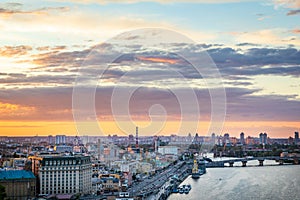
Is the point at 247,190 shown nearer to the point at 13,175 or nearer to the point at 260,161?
the point at 13,175

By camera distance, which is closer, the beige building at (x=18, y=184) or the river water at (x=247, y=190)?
the beige building at (x=18, y=184)

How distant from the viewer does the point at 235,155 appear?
116ft

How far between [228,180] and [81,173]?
22.8ft

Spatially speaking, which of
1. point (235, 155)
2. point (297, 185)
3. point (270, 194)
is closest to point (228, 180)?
point (297, 185)

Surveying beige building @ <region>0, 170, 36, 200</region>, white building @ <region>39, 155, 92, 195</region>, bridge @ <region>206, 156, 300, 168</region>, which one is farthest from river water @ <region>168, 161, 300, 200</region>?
bridge @ <region>206, 156, 300, 168</region>

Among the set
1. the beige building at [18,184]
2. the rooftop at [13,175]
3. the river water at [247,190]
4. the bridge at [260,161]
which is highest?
the rooftop at [13,175]

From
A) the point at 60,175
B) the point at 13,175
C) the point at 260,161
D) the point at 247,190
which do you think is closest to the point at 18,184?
the point at 13,175

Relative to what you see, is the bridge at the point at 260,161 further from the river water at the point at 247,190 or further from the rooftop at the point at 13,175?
the rooftop at the point at 13,175

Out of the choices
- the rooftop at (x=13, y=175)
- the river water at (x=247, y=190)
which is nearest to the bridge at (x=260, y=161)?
the river water at (x=247, y=190)

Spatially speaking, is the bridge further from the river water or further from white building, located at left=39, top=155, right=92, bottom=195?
white building, located at left=39, top=155, right=92, bottom=195

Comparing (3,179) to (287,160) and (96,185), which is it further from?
(287,160)

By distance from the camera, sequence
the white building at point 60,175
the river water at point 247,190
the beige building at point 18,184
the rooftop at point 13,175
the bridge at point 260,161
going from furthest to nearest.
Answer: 1. the bridge at point 260,161
2. the river water at point 247,190
3. the white building at point 60,175
4. the rooftop at point 13,175
5. the beige building at point 18,184

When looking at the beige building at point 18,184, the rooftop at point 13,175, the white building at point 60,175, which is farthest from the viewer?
the white building at point 60,175

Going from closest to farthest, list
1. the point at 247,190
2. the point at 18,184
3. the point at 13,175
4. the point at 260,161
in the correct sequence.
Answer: the point at 18,184, the point at 13,175, the point at 247,190, the point at 260,161
